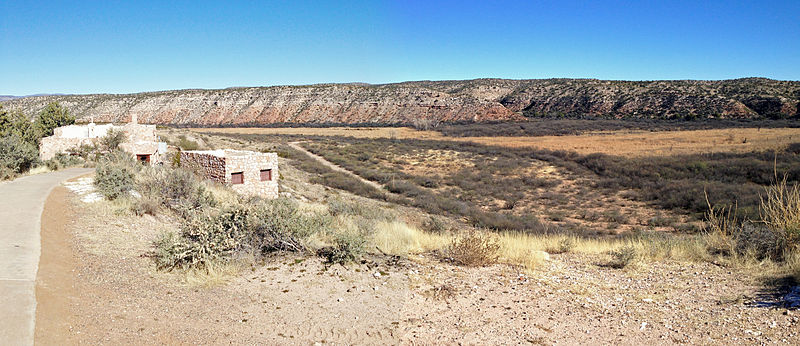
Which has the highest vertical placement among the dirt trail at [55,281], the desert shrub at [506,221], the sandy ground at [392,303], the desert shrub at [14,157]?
the desert shrub at [14,157]

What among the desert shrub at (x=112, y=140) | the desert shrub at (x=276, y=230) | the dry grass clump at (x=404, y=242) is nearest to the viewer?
the desert shrub at (x=276, y=230)

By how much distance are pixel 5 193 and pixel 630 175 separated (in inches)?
1076

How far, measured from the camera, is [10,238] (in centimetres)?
700

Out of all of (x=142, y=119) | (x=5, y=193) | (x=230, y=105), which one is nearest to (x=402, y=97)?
(x=230, y=105)

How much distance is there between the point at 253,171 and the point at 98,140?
11.6 m

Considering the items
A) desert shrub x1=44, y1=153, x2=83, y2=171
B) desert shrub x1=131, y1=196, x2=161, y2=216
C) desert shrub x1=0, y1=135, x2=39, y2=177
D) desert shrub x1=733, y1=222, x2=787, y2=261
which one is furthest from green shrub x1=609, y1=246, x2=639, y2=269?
desert shrub x1=44, y1=153, x2=83, y2=171

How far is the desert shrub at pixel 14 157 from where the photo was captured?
15.1 metres

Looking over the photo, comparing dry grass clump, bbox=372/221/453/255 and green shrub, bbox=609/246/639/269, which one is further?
dry grass clump, bbox=372/221/453/255

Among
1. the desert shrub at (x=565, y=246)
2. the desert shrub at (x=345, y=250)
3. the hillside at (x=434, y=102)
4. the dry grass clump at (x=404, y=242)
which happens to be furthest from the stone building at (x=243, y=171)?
the hillside at (x=434, y=102)

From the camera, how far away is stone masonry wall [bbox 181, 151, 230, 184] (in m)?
16.2

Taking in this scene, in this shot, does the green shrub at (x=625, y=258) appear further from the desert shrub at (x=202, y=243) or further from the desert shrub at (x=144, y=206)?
the desert shrub at (x=144, y=206)

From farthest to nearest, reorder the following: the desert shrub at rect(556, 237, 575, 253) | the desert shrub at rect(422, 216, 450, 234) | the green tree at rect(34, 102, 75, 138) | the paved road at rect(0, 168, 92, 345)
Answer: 1. the green tree at rect(34, 102, 75, 138)
2. the desert shrub at rect(422, 216, 450, 234)
3. the desert shrub at rect(556, 237, 575, 253)
4. the paved road at rect(0, 168, 92, 345)

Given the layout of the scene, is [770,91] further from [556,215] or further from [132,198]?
[132,198]

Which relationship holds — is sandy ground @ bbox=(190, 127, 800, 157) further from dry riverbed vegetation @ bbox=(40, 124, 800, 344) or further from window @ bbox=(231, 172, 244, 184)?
dry riverbed vegetation @ bbox=(40, 124, 800, 344)
